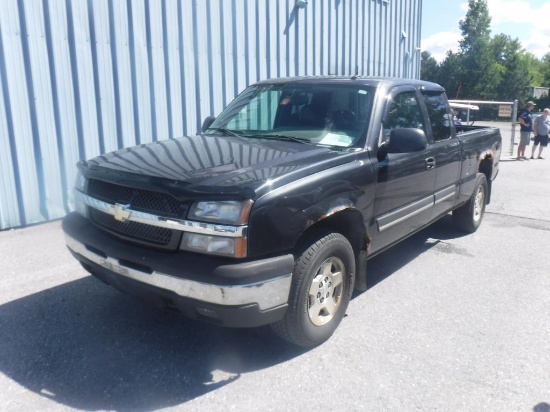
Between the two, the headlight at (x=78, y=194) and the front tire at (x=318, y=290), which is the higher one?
the headlight at (x=78, y=194)

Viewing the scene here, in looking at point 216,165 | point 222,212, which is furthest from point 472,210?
point 222,212

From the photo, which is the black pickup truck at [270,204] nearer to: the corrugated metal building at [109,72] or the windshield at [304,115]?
the windshield at [304,115]

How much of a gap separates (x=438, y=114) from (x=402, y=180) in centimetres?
131

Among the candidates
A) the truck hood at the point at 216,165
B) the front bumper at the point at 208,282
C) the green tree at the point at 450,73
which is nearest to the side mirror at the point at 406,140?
the truck hood at the point at 216,165

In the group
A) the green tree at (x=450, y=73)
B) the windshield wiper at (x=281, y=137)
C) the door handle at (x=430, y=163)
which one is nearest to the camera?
the windshield wiper at (x=281, y=137)

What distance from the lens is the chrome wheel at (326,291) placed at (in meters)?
3.25

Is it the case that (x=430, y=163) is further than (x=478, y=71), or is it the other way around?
(x=478, y=71)

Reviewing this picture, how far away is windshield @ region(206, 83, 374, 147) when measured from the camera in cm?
386

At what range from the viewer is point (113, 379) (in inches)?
117

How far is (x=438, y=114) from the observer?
5.04 meters

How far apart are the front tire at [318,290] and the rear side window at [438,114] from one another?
2060 mm

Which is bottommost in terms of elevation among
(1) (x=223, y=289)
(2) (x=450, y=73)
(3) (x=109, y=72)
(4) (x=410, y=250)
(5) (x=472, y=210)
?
(4) (x=410, y=250)

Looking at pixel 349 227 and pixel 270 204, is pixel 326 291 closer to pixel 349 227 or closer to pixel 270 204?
pixel 349 227

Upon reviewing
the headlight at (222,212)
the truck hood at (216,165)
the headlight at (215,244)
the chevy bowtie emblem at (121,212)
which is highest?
the truck hood at (216,165)
